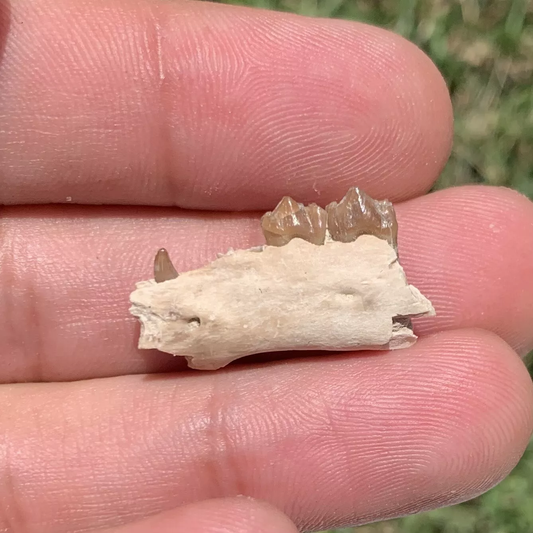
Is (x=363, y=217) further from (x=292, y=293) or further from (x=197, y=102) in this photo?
(x=197, y=102)

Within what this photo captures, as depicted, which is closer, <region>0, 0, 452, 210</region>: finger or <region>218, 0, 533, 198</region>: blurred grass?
<region>0, 0, 452, 210</region>: finger

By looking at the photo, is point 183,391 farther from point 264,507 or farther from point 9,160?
point 9,160

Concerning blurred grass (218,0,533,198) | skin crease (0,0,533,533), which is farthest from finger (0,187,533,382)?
blurred grass (218,0,533,198)

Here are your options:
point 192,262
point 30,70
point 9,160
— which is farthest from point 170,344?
point 30,70

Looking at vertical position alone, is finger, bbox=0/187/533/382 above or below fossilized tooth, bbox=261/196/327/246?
below

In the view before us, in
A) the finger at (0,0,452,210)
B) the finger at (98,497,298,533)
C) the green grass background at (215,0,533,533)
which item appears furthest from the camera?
the green grass background at (215,0,533,533)

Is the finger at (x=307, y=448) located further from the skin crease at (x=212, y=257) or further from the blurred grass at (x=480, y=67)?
the blurred grass at (x=480, y=67)

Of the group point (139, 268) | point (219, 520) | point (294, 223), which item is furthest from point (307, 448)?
point (139, 268)

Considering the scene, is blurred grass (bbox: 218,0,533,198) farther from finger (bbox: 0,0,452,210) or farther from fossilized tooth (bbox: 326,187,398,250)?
Result: fossilized tooth (bbox: 326,187,398,250)
